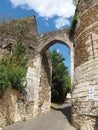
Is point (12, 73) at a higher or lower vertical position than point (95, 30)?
lower

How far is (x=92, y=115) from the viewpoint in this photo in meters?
9.24

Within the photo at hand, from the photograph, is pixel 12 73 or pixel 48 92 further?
pixel 48 92

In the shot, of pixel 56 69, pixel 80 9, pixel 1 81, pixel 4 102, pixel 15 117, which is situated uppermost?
pixel 80 9

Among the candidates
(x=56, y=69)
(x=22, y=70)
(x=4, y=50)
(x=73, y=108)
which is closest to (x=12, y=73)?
(x=22, y=70)

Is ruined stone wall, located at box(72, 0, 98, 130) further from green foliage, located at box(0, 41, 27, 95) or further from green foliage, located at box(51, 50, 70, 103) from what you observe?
green foliage, located at box(51, 50, 70, 103)

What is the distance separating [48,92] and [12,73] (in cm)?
456

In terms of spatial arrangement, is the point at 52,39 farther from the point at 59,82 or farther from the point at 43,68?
the point at 59,82

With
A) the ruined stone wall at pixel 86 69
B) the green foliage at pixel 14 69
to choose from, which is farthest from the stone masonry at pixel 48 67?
the green foliage at pixel 14 69

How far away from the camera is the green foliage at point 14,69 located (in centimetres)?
1219

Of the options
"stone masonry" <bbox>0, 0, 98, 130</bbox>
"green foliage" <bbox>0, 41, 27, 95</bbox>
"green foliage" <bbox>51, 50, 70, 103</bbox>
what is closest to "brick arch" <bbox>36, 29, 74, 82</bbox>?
"stone masonry" <bbox>0, 0, 98, 130</bbox>

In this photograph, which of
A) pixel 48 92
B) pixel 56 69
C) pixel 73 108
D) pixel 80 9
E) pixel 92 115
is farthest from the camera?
pixel 56 69

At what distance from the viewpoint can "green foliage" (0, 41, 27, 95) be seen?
1219cm

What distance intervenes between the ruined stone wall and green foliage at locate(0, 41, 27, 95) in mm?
3285

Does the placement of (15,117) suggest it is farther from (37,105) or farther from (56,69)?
(56,69)
